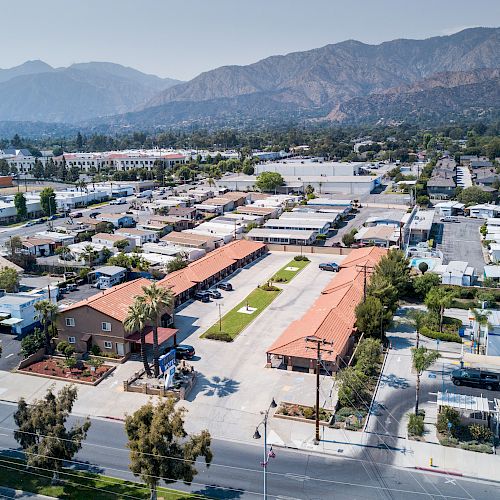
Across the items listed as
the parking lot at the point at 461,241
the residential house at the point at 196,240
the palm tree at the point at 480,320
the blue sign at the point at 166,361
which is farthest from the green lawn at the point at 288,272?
the blue sign at the point at 166,361

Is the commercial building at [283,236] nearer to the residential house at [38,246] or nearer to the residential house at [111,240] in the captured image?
the residential house at [111,240]

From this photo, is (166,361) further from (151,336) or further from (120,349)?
(120,349)

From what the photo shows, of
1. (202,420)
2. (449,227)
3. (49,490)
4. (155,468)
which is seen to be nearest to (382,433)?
(202,420)

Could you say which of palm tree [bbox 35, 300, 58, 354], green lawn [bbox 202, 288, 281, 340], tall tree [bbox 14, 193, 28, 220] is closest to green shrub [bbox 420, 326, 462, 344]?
green lawn [bbox 202, 288, 281, 340]

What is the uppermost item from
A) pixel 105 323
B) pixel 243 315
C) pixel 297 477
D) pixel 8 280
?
pixel 8 280

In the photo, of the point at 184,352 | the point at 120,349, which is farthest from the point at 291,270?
the point at 120,349

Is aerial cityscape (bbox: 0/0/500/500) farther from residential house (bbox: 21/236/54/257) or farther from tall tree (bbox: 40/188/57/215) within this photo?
tall tree (bbox: 40/188/57/215)
